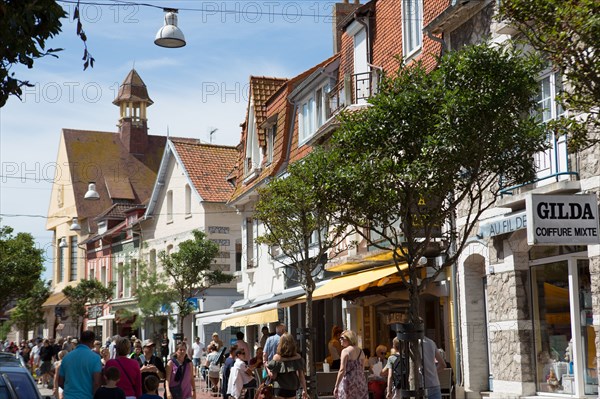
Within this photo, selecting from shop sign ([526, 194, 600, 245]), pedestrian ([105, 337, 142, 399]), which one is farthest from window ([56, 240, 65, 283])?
pedestrian ([105, 337, 142, 399])

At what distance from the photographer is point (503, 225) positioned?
58.8ft

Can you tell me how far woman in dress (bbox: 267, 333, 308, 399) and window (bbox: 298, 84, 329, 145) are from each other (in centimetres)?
1573

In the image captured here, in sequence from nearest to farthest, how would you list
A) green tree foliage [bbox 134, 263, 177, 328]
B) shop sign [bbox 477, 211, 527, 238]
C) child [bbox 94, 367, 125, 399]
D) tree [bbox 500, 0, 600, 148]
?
tree [bbox 500, 0, 600, 148]
child [bbox 94, 367, 125, 399]
shop sign [bbox 477, 211, 527, 238]
green tree foliage [bbox 134, 263, 177, 328]

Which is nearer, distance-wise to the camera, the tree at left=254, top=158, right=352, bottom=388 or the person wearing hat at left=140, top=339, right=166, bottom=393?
the person wearing hat at left=140, top=339, right=166, bottom=393

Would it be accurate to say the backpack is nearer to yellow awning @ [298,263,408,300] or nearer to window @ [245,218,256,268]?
yellow awning @ [298,263,408,300]

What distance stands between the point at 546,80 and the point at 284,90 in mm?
16748

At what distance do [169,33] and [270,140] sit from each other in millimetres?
17044

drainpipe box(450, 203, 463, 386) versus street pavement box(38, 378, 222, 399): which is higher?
drainpipe box(450, 203, 463, 386)

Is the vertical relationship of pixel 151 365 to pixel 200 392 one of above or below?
above

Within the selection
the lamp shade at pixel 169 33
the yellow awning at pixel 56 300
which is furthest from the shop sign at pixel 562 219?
the yellow awning at pixel 56 300

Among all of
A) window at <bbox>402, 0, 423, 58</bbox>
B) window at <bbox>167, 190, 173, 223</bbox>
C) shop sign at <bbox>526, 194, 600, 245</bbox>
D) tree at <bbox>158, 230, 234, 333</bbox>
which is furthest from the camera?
window at <bbox>167, 190, 173, 223</bbox>

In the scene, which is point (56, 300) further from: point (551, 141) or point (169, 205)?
point (551, 141)

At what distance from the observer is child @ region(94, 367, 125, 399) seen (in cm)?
1091

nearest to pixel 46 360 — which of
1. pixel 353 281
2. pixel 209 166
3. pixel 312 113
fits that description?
pixel 312 113
